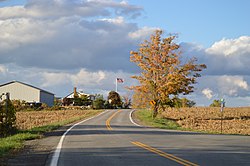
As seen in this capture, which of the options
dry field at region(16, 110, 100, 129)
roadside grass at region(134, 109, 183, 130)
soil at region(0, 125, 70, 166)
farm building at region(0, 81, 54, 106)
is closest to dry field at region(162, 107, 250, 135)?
roadside grass at region(134, 109, 183, 130)

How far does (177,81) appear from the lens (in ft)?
174

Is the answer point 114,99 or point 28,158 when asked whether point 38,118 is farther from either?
point 114,99

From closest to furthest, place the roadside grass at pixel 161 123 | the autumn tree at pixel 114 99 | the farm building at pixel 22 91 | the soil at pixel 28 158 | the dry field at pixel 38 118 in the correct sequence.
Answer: the soil at pixel 28 158 < the roadside grass at pixel 161 123 < the dry field at pixel 38 118 < the farm building at pixel 22 91 < the autumn tree at pixel 114 99

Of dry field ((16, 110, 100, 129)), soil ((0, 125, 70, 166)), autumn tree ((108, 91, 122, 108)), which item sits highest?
autumn tree ((108, 91, 122, 108))

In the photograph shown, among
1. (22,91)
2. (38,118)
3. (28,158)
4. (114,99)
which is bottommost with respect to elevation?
(28,158)

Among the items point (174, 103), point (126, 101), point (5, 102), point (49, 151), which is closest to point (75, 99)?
point (126, 101)

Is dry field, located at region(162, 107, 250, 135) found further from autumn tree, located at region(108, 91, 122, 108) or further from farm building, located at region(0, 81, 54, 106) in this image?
farm building, located at region(0, 81, 54, 106)

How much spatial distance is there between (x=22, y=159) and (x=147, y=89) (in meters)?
39.8

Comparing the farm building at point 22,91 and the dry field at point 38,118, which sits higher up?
the farm building at point 22,91

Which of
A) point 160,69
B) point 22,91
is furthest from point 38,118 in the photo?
point 22,91

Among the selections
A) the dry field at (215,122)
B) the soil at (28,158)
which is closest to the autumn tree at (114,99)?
the dry field at (215,122)

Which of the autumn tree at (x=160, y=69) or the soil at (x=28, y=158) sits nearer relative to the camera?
the soil at (x=28, y=158)

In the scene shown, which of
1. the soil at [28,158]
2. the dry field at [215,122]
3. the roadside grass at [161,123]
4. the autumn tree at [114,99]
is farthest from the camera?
the autumn tree at [114,99]

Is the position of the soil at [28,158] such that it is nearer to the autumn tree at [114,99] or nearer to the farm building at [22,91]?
the farm building at [22,91]
